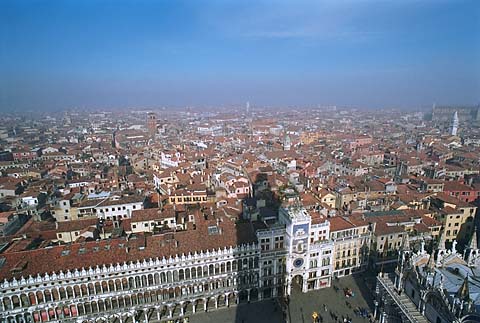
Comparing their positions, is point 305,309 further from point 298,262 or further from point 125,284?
point 125,284

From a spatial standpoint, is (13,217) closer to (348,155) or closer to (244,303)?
(244,303)

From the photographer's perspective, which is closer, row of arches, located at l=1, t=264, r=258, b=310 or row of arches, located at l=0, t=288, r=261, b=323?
row of arches, located at l=1, t=264, r=258, b=310

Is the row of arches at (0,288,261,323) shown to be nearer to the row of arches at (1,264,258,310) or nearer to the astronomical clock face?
the row of arches at (1,264,258,310)

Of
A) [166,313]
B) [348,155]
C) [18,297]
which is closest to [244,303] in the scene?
[166,313]

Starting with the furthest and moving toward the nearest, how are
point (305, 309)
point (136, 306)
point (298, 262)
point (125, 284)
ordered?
point (298, 262), point (305, 309), point (136, 306), point (125, 284)

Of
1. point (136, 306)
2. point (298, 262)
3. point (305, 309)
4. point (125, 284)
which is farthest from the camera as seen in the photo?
point (298, 262)

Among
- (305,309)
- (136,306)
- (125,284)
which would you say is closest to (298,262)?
(305,309)

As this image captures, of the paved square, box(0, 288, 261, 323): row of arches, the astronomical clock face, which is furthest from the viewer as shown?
the astronomical clock face

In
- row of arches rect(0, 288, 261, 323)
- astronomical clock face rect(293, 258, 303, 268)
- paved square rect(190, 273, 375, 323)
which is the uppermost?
astronomical clock face rect(293, 258, 303, 268)

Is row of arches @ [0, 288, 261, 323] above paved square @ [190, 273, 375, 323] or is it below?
above

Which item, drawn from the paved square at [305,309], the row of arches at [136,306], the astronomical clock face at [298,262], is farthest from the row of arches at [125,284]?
the astronomical clock face at [298,262]

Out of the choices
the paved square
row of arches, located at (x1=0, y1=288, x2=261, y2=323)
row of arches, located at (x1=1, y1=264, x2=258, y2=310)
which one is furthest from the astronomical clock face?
row of arches, located at (x1=0, y1=288, x2=261, y2=323)

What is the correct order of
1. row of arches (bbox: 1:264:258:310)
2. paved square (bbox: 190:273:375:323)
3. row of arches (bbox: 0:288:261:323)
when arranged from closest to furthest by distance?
row of arches (bbox: 1:264:258:310)
row of arches (bbox: 0:288:261:323)
paved square (bbox: 190:273:375:323)
